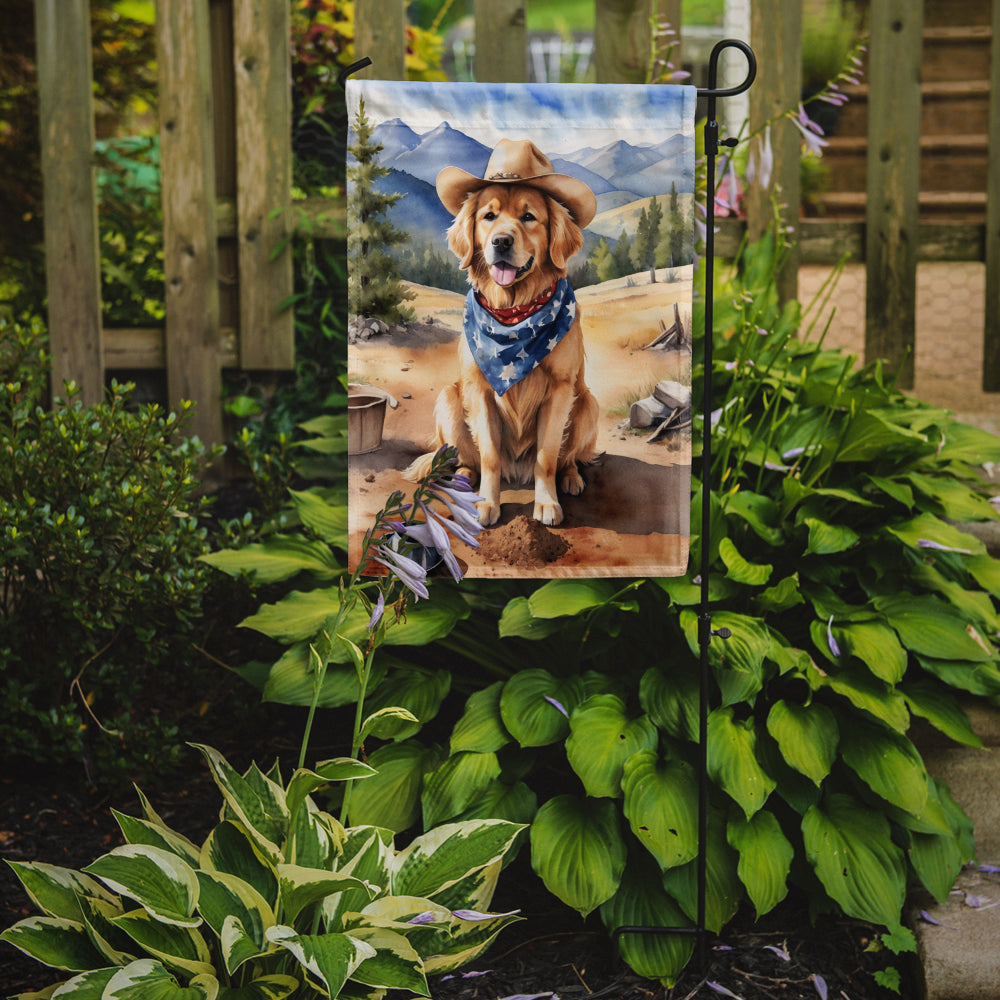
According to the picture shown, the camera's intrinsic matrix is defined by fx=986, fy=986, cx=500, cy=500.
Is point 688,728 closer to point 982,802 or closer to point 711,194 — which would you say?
point 982,802

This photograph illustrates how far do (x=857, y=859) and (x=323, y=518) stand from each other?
1.36m

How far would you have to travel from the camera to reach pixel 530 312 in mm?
1784

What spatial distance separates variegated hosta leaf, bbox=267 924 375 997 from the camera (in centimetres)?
132

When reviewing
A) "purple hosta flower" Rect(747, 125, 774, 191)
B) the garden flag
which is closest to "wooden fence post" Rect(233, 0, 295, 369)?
"purple hosta flower" Rect(747, 125, 774, 191)

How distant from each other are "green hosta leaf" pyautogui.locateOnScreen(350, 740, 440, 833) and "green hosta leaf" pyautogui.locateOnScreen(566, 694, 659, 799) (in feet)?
1.04

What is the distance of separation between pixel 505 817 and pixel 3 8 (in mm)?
3881

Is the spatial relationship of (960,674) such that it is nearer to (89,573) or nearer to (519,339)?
(519,339)

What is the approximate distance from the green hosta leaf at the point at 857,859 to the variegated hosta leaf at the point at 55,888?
4.09ft

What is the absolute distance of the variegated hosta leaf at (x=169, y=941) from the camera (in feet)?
4.64

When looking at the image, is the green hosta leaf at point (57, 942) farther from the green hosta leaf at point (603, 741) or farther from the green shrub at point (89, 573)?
the green hosta leaf at point (603, 741)

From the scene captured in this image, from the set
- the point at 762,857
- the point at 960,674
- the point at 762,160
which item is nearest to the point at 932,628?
the point at 960,674

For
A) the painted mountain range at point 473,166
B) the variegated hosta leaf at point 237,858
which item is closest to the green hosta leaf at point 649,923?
the variegated hosta leaf at point 237,858

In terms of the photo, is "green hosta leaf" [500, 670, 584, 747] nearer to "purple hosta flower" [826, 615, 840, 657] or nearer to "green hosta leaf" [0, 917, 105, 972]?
"purple hosta flower" [826, 615, 840, 657]

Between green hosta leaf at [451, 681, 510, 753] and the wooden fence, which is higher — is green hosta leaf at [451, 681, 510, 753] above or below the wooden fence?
below
